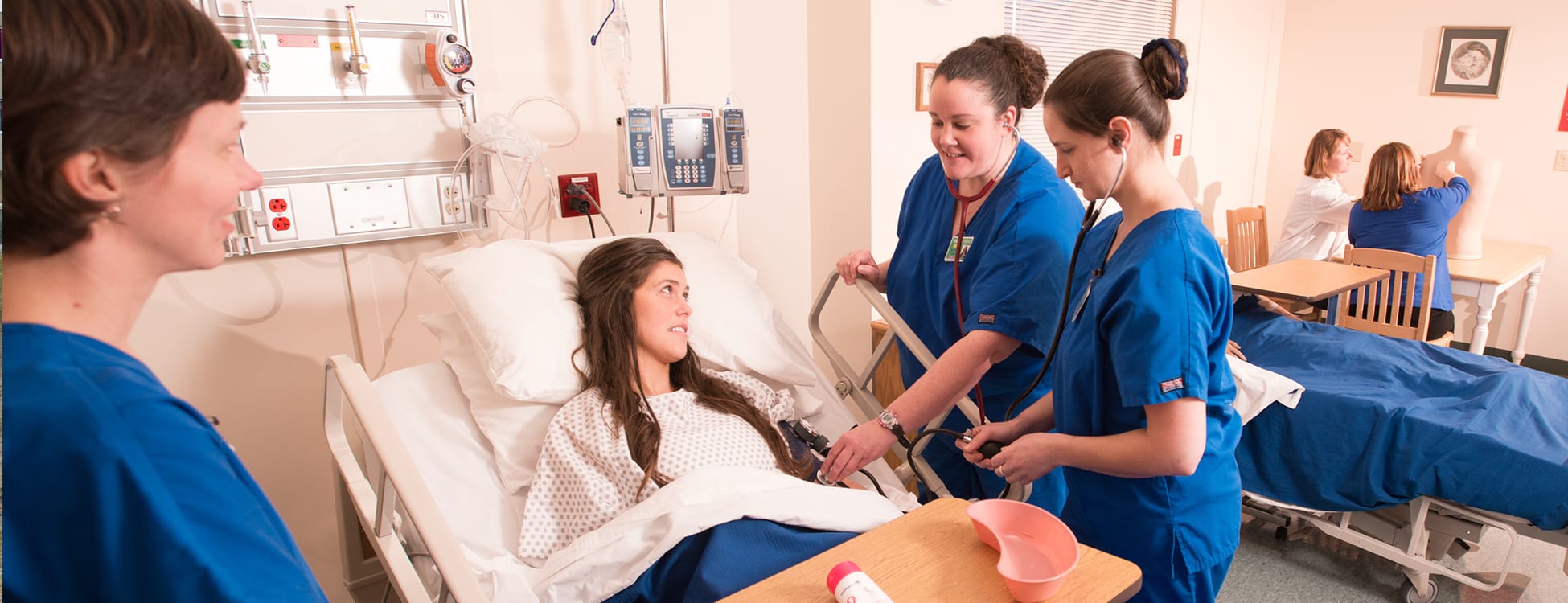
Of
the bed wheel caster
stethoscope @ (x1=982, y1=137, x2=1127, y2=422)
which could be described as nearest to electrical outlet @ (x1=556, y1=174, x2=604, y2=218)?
stethoscope @ (x1=982, y1=137, x2=1127, y2=422)

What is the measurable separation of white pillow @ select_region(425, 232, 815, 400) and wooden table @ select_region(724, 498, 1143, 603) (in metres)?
0.80

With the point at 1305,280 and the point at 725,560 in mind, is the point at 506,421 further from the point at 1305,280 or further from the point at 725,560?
A: the point at 1305,280

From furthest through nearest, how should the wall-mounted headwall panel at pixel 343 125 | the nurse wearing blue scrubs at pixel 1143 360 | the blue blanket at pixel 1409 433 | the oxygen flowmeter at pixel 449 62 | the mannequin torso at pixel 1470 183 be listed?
1. the mannequin torso at pixel 1470 183
2. the blue blanket at pixel 1409 433
3. the oxygen flowmeter at pixel 449 62
4. the wall-mounted headwall panel at pixel 343 125
5. the nurse wearing blue scrubs at pixel 1143 360

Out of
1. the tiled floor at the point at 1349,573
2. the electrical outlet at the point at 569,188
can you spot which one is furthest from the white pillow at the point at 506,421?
the tiled floor at the point at 1349,573

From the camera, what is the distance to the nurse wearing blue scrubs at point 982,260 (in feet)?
5.01

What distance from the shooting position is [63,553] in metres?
0.46

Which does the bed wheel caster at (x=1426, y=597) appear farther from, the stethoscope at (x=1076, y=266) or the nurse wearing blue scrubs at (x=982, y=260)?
the stethoscope at (x=1076, y=266)

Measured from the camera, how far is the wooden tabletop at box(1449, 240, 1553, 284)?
3.70 meters

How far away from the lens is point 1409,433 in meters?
2.15

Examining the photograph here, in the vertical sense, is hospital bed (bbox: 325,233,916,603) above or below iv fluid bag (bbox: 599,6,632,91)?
below

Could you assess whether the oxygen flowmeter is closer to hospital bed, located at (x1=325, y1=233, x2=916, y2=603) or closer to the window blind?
hospital bed, located at (x1=325, y1=233, x2=916, y2=603)

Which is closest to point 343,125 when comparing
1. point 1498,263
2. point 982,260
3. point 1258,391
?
point 982,260

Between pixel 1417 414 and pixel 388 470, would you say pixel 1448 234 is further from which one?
pixel 388 470

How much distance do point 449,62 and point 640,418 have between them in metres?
0.98
